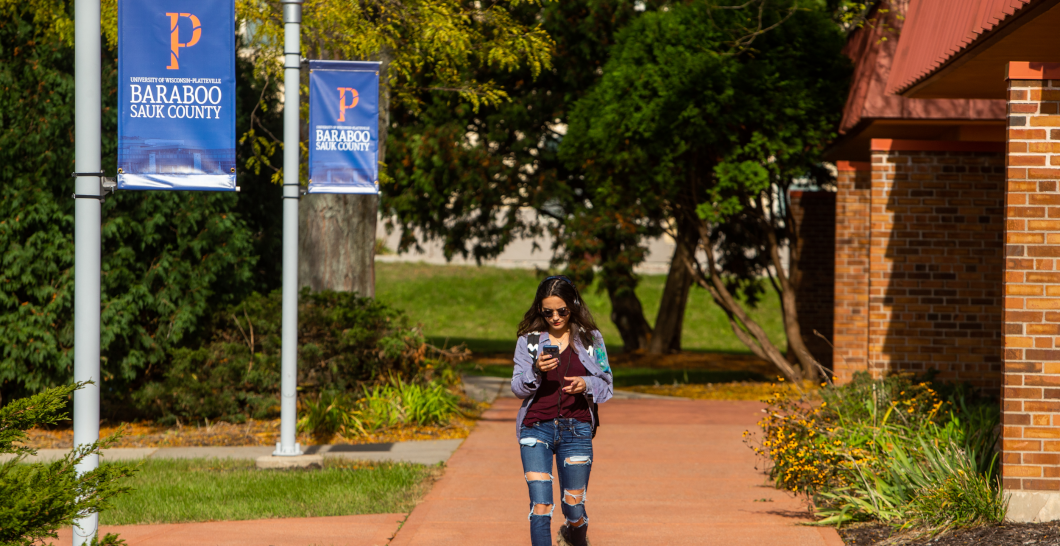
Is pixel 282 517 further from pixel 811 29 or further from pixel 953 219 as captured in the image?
pixel 811 29

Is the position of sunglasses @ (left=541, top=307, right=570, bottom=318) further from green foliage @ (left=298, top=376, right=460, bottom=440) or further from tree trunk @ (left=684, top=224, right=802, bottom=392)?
tree trunk @ (left=684, top=224, right=802, bottom=392)

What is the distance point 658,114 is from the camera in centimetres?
1300

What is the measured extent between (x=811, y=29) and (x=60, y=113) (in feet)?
29.9

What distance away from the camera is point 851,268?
40.8 ft

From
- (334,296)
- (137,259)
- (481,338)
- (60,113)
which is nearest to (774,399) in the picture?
(334,296)

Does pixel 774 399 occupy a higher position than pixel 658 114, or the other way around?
pixel 658 114

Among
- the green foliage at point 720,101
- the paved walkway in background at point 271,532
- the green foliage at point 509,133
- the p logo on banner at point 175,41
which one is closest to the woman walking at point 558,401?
the paved walkway in background at point 271,532

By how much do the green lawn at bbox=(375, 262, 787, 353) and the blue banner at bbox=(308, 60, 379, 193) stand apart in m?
19.6

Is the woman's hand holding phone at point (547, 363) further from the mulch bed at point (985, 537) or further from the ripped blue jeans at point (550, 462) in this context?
the mulch bed at point (985, 537)

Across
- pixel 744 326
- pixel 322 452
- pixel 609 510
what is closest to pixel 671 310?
pixel 744 326

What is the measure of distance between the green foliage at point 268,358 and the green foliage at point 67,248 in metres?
0.32

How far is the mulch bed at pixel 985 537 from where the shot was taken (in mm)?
5438

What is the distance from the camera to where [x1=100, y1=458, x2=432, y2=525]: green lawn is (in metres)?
6.77

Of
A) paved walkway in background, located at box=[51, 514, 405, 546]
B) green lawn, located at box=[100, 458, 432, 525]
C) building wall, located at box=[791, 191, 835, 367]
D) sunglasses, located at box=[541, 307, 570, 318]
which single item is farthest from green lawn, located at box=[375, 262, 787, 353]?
sunglasses, located at box=[541, 307, 570, 318]
